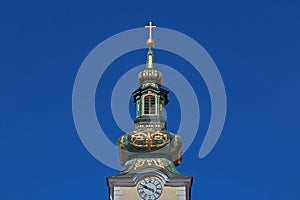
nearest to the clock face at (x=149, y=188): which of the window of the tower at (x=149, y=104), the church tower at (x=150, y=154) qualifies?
the church tower at (x=150, y=154)

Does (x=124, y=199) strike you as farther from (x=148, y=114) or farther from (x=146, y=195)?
(x=148, y=114)

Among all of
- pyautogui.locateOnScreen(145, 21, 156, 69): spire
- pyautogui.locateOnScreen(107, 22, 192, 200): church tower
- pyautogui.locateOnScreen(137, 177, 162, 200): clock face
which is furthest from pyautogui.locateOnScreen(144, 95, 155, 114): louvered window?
pyautogui.locateOnScreen(137, 177, 162, 200): clock face

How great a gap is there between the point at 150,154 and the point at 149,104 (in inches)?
142

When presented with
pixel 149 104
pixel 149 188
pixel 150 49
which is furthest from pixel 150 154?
pixel 150 49

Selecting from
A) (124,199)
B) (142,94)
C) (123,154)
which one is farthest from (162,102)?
(124,199)

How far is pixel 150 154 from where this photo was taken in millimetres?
41875

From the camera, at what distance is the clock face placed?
40.2m

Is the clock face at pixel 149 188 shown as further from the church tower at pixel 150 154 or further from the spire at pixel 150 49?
the spire at pixel 150 49

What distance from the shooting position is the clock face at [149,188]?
40.2m

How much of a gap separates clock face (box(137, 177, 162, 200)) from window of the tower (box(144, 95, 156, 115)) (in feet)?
15.4

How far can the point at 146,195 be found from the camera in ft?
132

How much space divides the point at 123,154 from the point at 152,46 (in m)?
7.43

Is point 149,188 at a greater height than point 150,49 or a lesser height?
lesser

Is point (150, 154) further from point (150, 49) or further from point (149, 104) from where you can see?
point (150, 49)
